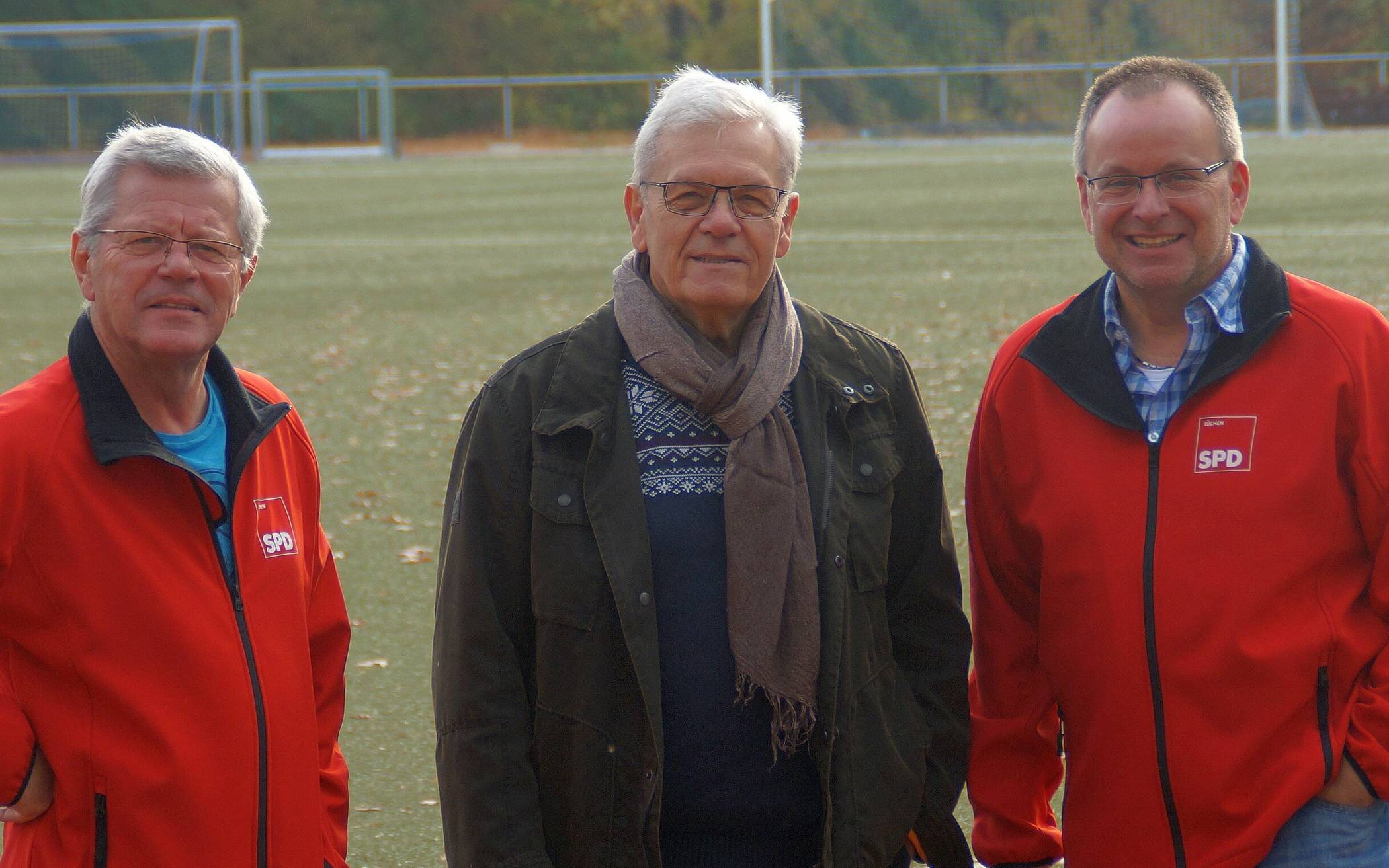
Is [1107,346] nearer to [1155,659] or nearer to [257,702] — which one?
[1155,659]

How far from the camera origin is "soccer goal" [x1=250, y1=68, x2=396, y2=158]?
1871 inches

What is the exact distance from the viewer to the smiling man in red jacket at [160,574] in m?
2.67

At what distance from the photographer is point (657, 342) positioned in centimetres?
A: 290

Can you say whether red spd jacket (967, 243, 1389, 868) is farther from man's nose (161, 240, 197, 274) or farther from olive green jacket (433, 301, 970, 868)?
man's nose (161, 240, 197, 274)

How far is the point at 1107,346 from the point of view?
309cm

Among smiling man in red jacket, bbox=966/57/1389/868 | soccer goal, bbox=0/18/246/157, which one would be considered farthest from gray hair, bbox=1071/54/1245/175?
soccer goal, bbox=0/18/246/157

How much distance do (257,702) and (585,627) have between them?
0.57 metres

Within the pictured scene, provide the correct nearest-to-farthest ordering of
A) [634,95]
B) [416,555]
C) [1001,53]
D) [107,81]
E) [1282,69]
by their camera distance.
A: [416,555] → [1282,69] → [1001,53] → [107,81] → [634,95]

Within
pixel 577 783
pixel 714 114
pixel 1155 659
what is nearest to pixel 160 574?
pixel 577 783

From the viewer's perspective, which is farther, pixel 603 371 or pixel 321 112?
pixel 321 112

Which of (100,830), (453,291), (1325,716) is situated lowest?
(453,291)

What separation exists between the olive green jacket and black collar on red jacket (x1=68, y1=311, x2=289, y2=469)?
0.37 m

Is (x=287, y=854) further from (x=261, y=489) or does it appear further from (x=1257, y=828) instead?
(x=1257, y=828)

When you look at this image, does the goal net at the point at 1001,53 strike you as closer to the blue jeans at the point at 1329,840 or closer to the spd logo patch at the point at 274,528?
the blue jeans at the point at 1329,840
